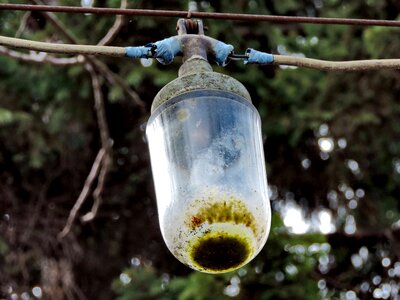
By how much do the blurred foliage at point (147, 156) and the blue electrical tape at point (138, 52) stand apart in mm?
2467

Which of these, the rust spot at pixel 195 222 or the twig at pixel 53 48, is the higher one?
the twig at pixel 53 48

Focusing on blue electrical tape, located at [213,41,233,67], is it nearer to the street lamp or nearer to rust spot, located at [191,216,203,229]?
the street lamp

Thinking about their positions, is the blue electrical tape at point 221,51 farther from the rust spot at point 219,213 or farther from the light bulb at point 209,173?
the rust spot at point 219,213

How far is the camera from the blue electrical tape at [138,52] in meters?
2.19

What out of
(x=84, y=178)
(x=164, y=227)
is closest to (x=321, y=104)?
(x=84, y=178)

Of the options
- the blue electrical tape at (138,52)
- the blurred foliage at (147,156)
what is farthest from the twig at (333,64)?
the blurred foliage at (147,156)

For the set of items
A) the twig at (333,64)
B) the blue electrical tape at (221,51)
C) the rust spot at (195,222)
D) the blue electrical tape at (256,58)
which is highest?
the blue electrical tape at (221,51)

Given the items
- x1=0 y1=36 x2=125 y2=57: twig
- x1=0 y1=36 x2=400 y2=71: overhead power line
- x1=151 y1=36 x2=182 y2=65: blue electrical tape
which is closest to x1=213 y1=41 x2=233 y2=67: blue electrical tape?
x1=0 y1=36 x2=400 y2=71: overhead power line

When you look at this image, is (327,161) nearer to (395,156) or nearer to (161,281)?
(395,156)

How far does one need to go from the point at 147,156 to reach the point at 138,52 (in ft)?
11.6

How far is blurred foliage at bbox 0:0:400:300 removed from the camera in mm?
5004

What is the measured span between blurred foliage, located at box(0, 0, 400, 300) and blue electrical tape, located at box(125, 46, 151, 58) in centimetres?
247

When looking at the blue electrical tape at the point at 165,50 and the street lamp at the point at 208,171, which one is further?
the blue electrical tape at the point at 165,50

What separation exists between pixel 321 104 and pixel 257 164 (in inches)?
120
